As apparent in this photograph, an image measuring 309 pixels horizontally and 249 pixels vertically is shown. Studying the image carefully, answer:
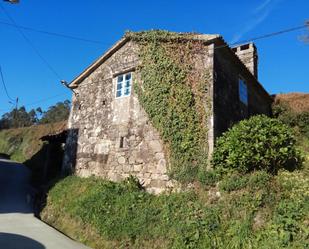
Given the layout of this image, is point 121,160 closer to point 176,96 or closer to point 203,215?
point 176,96

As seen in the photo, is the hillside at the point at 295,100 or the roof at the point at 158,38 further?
the hillside at the point at 295,100

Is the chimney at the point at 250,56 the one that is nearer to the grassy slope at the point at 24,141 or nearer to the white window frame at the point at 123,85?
the white window frame at the point at 123,85

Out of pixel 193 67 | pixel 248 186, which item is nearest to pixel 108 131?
pixel 193 67

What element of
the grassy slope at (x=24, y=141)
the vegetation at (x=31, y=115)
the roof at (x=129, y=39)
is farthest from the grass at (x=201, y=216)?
the vegetation at (x=31, y=115)

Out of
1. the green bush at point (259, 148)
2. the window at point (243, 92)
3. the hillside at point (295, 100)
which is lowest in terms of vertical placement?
the green bush at point (259, 148)

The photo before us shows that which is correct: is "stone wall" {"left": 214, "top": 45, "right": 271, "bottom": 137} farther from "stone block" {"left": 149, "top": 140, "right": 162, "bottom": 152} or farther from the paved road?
the paved road

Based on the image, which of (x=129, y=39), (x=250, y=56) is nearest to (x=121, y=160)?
(x=129, y=39)

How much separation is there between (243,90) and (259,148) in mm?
6500

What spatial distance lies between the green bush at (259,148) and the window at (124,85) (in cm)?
523

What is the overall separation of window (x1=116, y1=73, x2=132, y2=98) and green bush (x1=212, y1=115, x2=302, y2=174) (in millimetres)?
5230

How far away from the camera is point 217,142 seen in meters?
11.7

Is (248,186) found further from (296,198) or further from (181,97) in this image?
(181,97)

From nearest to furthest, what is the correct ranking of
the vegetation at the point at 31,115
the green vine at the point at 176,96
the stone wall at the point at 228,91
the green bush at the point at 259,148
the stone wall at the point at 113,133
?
the green bush at the point at 259,148 < the green vine at the point at 176,96 < the stone wall at the point at 113,133 < the stone wall at the point at 228,91 < the vegetation at the point at 31,115

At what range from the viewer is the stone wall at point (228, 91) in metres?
12.9
